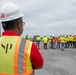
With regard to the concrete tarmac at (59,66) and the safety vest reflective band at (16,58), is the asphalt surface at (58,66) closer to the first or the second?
the concrete tarmac at (59,66)

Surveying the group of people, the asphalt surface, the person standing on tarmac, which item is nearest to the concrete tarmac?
the asphalt surface

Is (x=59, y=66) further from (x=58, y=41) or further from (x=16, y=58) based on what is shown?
(x=58, y=41)

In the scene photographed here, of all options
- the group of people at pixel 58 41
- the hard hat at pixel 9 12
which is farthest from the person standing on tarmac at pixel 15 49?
the group of people at pixel 58 41

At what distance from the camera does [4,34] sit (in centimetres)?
385

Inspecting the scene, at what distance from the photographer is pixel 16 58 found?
370 centimetres

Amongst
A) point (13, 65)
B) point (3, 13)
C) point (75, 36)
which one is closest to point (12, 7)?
point (3, 13)

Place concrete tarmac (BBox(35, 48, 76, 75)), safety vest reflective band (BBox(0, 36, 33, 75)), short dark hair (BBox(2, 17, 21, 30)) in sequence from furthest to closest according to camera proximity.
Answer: concrete tarmac (BBox(35, 48, 76, 75)) < short dark hair (BBox(2, 17, 21, 30)) < safety vest reflective band (BBox(0, 36, 33, 75))

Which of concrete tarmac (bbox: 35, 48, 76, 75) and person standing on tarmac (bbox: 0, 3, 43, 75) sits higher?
person standing on tarmac (bbox: 0, 3, 43, 75)

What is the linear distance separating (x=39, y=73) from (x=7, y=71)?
963 centimetres

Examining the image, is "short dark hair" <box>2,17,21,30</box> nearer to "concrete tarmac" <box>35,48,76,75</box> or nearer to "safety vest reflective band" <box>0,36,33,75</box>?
"safety vest reflective band" <box>0,36,33,75</box>

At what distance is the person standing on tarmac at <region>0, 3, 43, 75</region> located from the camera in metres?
3.69

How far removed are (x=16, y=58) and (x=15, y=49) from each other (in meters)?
0.12

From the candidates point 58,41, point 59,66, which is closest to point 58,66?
point 59,66

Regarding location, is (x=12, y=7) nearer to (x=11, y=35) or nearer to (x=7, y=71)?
(x=11, y=35)
